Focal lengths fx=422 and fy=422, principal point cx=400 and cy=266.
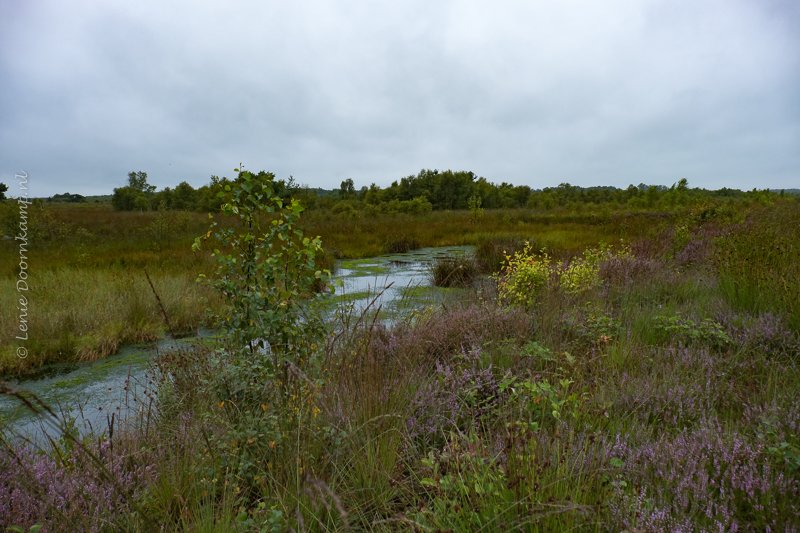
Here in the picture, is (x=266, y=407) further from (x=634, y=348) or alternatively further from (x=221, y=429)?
(x=634, y=348)

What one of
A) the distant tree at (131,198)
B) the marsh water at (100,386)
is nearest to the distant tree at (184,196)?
the distant tree at (131,198)

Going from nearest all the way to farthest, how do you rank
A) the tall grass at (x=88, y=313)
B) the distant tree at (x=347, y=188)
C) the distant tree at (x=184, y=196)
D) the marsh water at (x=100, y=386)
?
the marsh water at (x=100, y=386), the tall grass at (x=88, y=313), the distant tree at (x=184, y=196), the distant tree at (x=347, y=188)

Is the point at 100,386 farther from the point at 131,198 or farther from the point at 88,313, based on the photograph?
the point at 131,198

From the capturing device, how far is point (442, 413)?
298 centimetres

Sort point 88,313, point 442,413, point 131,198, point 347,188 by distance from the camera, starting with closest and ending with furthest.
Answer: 1. point 442,413
2. point 88,313
3. point 131,198
4. point 347,188

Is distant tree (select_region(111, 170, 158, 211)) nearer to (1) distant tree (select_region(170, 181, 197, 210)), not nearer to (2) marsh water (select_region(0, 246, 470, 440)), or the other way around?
(1) distant tree (select_region(170, 181, 197, 210))

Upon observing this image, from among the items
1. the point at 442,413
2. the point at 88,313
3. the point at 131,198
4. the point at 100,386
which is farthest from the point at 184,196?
the point at 442,413

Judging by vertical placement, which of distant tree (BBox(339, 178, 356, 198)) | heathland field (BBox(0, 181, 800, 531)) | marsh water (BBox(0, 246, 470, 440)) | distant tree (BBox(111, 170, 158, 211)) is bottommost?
marsh water (BBox(0, 246, 470, 440))

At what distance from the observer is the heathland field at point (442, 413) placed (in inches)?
71.6

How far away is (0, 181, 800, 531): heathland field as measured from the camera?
182 cm

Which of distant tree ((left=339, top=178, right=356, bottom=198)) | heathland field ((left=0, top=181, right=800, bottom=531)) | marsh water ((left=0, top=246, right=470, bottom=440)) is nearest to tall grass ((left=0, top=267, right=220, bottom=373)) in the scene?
heathland field ((left=0, top=181, right=800, bottom=531))

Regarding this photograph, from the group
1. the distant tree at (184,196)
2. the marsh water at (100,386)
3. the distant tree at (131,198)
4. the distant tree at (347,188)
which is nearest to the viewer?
the marsh water at (100,386)

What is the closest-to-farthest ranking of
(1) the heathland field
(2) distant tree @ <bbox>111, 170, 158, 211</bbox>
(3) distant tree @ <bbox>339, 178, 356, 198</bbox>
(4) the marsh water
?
(1) the heathland field
(4) the marsh water
(2) distant tree @ <bbox>111, 170, 158, 211</bbox>
(3) distant tree @ <bbox>339, 178, 356, 198</bbox>

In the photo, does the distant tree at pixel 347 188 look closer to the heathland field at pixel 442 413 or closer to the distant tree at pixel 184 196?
the distant tree at pixel 184 196
